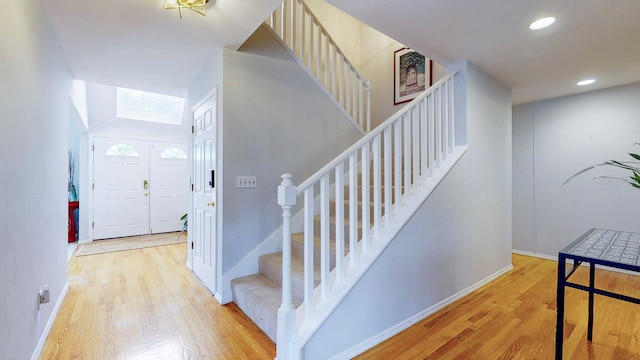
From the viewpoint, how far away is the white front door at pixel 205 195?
2.70 m

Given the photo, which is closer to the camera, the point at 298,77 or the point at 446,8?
the point at 446,8

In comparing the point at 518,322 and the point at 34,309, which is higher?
the point at 34,309

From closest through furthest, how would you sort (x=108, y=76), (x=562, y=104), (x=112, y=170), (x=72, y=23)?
1. (x=72, y=23)
2. (x=108, y=76)
3. (x=562, y=104)
4. (x=112, y=170)

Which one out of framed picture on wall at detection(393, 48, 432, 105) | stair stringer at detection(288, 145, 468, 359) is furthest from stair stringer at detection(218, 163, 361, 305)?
framed picture on wall at detection(393, 48, 432, 105)

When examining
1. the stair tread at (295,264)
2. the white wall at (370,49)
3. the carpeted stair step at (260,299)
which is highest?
the white wall at (370,49)

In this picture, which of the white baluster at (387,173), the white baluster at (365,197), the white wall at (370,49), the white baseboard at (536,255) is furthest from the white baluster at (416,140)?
the white baseboard at (536,255)

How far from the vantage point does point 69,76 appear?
3.00 metres

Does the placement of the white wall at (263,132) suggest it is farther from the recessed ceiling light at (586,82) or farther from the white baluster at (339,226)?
the recessed ceiling light at (586,82)

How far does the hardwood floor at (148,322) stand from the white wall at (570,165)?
158 inches

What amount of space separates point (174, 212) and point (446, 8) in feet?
19.3

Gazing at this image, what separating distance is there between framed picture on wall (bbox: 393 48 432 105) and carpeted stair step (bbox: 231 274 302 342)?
3.16 m

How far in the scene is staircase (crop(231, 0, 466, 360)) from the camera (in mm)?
1617

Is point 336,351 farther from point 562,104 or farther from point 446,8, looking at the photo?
point 562,104

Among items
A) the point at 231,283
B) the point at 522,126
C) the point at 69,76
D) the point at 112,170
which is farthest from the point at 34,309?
the point at 522,126
